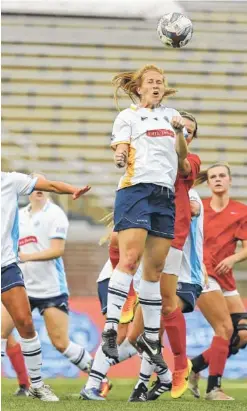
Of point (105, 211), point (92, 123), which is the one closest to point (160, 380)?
point (105, 211)

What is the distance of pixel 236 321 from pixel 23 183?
2.35 meters

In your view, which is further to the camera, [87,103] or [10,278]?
[87,103]

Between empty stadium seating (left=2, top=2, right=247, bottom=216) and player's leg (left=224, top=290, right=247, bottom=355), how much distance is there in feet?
33.0

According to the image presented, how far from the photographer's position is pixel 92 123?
1905cm

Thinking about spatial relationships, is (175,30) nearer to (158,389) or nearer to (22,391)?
(158,389)

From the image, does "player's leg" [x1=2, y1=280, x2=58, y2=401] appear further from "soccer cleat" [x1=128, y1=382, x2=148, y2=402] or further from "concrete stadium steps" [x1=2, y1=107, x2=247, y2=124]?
"concrete stadium steps" [x1=2, y1=107, x2=247, y2=124]

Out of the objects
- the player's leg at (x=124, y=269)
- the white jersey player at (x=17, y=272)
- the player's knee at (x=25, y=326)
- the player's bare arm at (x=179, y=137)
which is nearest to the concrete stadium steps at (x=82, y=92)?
the white jersey player at (x=17, y=272)

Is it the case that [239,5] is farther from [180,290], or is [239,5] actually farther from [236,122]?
[180,290]

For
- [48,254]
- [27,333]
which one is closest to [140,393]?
[27,333]

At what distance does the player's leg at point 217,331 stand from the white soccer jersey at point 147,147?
194 cm

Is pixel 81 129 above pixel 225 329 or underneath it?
above

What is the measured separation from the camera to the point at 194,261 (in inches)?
318

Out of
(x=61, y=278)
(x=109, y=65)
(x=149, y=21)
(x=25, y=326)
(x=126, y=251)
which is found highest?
(x=149, y=21)

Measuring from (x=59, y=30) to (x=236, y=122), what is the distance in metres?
3.54
